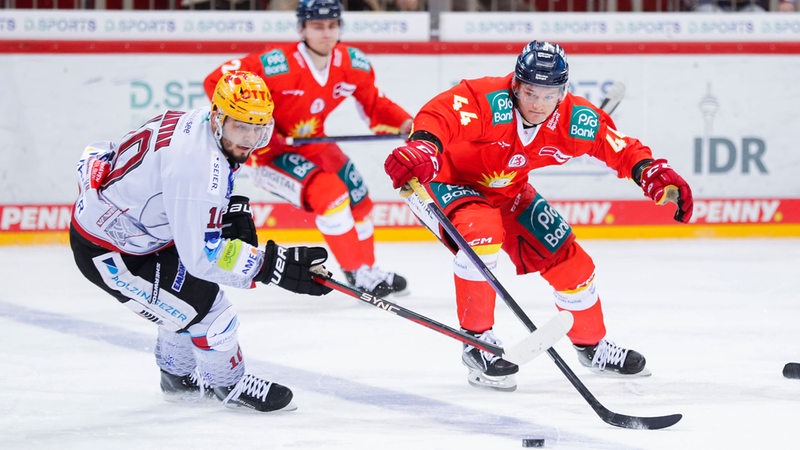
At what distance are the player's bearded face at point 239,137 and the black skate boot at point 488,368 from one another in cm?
105

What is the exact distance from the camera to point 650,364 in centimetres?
424

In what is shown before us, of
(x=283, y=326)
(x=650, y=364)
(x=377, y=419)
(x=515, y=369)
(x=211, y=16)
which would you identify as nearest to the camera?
(x=377, y=419)

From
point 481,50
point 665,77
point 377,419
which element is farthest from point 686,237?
point 377,419

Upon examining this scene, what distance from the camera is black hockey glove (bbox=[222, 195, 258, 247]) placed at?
3490mm

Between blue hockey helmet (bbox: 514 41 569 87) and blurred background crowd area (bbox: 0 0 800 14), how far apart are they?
3.49 metres

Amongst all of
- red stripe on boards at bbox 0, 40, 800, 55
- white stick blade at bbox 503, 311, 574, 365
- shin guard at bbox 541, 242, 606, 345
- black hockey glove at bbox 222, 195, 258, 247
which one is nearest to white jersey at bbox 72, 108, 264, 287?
black hockey glove at bbox 222, 195, 258, 247

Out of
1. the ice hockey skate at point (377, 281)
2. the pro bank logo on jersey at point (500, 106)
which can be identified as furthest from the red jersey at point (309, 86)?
the pro bank logo on jersey at point (500, 106)

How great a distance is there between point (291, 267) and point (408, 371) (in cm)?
99

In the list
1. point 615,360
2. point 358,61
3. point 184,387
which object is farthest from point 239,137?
point 358,61

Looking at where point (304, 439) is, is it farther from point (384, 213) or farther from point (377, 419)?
point (384, 213)

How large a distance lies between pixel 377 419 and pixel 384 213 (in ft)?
12.5

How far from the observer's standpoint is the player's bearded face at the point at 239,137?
10.7ft

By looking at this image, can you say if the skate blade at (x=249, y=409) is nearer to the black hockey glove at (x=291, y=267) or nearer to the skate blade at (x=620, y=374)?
the black hockey glove at (x=291, y=267)

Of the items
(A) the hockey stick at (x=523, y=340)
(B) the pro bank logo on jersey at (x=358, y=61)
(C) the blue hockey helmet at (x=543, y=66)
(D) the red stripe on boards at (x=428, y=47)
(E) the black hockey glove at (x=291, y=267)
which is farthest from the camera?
(D) the red stripe on boards at (x=428, y=47)
